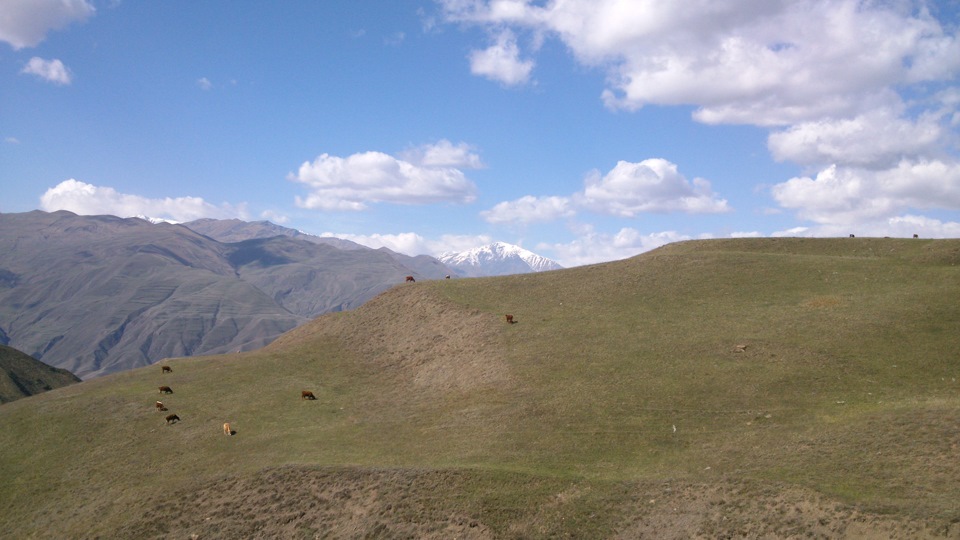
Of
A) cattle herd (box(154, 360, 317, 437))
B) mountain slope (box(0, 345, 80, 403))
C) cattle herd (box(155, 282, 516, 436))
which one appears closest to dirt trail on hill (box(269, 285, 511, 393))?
cattle herd (box(155, 282, 516, 436))

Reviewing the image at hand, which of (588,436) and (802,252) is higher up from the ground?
(802,252)

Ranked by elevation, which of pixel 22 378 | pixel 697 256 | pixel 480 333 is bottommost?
pixel 22 378

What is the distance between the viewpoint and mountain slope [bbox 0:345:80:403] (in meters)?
97.3

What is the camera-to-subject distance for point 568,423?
1634 inches

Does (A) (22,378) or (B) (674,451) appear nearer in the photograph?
(B) (674,451)

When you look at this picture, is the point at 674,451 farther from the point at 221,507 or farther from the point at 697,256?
the point at 697,256

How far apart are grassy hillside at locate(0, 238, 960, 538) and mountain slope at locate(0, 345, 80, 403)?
154 ft

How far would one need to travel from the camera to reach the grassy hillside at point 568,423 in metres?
31.2

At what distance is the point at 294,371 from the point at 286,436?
17.3 meters

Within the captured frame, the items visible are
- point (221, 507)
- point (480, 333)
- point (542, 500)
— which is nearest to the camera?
point (542, 500)

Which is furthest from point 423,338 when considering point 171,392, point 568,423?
point 568,423

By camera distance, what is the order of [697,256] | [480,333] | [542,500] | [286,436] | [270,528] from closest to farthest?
[542,500], [270,528], [286,436], [480,333], [697,256]

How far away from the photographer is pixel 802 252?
250 ft

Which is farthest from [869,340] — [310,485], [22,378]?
[22,378]
